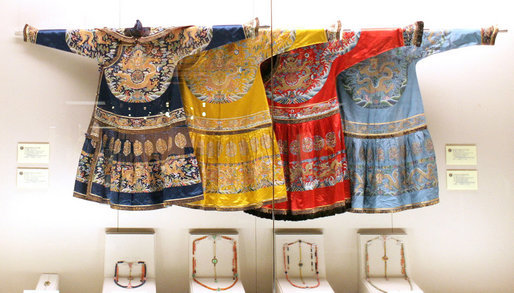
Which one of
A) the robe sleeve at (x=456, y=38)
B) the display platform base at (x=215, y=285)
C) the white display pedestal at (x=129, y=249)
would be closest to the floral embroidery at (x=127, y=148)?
the white display pedestal at (x=129, y=249)

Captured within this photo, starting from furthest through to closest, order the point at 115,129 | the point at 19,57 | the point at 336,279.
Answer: the point at 336,279 → the point at 19,57 → the point at 115,129

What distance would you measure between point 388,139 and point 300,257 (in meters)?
0.61

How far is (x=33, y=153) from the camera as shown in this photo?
5.83 feet

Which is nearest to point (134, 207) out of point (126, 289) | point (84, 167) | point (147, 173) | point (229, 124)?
point (147, 173)

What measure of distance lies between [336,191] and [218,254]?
1.84 ft

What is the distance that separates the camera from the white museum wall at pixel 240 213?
1771 mm

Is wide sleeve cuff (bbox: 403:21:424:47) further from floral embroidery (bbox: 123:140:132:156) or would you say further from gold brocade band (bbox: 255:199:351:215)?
floral embroidery (bbox: 123:140:132:156)

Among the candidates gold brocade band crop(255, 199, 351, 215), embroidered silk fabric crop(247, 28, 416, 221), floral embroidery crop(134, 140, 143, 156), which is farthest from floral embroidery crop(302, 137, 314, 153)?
floral embroidery crop(134, 140, 143, 156)

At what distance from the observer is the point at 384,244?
1.88 metres

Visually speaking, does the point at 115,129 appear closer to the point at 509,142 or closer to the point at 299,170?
the point at 299,170

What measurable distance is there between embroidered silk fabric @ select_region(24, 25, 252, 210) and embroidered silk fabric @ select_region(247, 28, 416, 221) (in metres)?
0.33

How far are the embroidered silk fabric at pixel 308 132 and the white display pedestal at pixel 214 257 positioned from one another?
11.6 inches

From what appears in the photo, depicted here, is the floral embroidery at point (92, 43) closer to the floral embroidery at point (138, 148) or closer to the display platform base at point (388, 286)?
the floral embroidery at point (138, 148)

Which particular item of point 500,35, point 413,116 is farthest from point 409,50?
point 500,35
